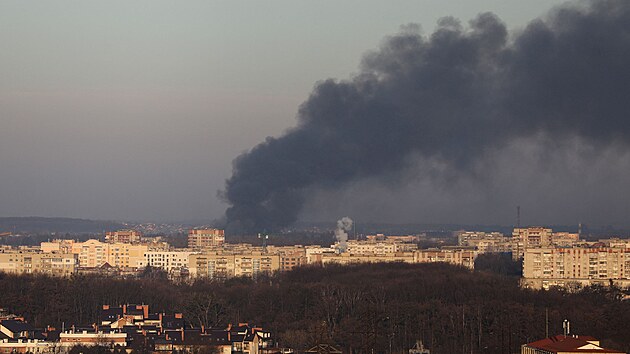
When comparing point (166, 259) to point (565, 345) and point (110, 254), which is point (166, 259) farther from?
point (565, 345)

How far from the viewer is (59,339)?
46000 millimetres

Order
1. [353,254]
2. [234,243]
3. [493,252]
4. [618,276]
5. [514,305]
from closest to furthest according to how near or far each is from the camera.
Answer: [514,305] → [618,276] → [353,254] → [234,243] → [493,252]

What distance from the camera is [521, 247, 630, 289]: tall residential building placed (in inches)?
3054

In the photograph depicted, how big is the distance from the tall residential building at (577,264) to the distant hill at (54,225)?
286 ft

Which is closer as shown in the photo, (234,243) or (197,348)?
(197,348)

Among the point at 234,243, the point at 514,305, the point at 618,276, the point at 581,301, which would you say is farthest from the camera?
the point at 234,243

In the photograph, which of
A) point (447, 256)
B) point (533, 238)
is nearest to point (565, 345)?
point (447, 256)

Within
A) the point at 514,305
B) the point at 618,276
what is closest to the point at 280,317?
the point at 514,305

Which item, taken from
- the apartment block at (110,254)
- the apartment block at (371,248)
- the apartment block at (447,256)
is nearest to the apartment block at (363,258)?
the apartment block at (447,256)

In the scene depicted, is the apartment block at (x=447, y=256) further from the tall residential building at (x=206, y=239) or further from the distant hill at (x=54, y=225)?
the distant hill at (x=54, y=225)

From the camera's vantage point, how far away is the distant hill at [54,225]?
16650cm

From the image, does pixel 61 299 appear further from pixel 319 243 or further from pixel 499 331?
pixel 319 243

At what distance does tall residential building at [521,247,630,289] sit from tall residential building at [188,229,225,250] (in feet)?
82.1

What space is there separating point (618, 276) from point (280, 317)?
2916 centimetres
